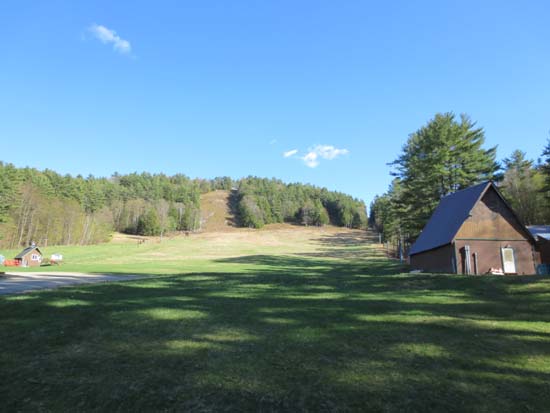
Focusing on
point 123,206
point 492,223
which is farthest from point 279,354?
point 123,206

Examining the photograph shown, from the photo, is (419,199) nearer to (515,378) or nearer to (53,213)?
(515,378)

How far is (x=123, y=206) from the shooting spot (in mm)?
116688

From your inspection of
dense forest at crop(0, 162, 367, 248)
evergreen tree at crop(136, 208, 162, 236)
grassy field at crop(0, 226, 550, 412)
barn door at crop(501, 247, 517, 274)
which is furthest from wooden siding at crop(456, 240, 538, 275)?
evergreen tree at crop(136, 208, 162, 236)

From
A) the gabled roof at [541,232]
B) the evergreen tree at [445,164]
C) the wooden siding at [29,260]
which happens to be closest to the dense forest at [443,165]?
the evergreen tree at [445,164]

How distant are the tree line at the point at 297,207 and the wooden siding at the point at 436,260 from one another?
330ft

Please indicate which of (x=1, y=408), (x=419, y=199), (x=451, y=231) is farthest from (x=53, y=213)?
(x=1, y=408)

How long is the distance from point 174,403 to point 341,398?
2.27 metres

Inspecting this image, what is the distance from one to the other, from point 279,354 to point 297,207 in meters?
Result: 143

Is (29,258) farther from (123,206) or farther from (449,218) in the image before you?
(123,206)

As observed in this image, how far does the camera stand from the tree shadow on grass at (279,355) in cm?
488

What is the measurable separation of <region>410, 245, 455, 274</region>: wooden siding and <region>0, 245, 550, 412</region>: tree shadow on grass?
1500 centimetres

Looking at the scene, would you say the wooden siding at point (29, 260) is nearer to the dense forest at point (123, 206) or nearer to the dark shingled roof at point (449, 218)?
the dense forest at point (123, 206)

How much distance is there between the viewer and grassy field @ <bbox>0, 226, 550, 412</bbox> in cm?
487

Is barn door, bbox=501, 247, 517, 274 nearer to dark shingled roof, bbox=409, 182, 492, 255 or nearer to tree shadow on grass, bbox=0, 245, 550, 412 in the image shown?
dark shingled roof, bbox=409, 182, 492, 255
